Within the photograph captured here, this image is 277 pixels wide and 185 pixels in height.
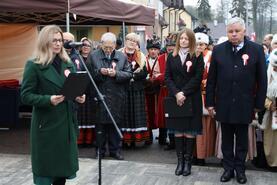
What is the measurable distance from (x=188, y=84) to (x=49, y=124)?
208cm

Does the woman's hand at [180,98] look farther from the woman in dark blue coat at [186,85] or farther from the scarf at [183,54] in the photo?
the scarf at [183,54]

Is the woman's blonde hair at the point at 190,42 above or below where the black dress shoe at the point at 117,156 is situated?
above

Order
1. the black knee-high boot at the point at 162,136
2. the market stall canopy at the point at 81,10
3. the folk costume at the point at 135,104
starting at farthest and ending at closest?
the black knee-high boot at the point at 162,136 < the folk costume at the point at 135,104 < the market stall canopy at the point at 81,10

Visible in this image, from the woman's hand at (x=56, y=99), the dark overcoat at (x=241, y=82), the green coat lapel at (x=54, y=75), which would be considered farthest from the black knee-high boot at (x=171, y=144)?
the woman's hand at (x=56, y=99)

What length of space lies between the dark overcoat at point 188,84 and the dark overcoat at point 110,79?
97 cm

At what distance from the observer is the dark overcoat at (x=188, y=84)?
17.8ft

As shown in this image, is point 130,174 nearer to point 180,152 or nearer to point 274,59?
point 180,152

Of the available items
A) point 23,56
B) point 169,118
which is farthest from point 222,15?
point 169,118

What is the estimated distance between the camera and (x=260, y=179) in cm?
533

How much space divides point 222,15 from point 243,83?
66183 mm

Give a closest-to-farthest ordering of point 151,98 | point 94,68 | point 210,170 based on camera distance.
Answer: point 210,170
point 94,68
point 151,98

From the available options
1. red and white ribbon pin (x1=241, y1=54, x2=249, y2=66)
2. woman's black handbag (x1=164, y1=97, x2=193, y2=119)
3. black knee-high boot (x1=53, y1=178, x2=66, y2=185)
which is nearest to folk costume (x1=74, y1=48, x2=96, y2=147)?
woman's black handbag (x1=164, y1=97, x2=193, y2=119)

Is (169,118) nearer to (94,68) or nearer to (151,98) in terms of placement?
(94,68)

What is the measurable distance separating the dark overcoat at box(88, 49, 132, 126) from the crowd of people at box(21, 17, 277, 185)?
0.01 metres
